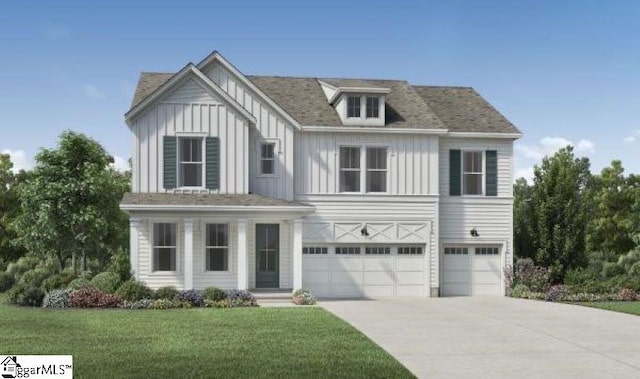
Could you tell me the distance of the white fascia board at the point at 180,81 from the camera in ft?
86.3

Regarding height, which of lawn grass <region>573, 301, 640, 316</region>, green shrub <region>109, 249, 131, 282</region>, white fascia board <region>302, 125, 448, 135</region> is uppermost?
white fascia board <region>302, 125, 448, 135</region>

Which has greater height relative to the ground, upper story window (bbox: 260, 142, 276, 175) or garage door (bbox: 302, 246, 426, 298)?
upper story window (bbox: 260, 142, 276, 175)

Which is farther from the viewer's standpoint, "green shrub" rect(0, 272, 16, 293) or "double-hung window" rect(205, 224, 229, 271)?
"green shrub" rect(0, 272, 16, 293)

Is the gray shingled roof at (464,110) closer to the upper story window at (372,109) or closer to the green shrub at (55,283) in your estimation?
the upper story window at (372,109)

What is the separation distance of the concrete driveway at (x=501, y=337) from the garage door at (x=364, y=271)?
8.35ft

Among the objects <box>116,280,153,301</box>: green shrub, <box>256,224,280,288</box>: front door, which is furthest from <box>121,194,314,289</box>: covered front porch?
<box>116,280,153,301</box>: green shrub

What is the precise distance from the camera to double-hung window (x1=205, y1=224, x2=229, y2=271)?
2680cm

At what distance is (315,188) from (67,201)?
11029 millimetres

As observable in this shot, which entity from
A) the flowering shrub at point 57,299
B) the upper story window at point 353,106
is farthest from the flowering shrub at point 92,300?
the upper story window at point 353,106

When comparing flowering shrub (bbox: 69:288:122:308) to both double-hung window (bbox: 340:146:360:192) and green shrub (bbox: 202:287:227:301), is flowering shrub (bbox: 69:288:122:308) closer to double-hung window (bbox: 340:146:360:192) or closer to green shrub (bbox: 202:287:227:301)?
green shrub (bbox: 202:287:227:301)

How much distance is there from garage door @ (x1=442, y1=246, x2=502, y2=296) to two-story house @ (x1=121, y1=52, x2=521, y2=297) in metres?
→ 0.05

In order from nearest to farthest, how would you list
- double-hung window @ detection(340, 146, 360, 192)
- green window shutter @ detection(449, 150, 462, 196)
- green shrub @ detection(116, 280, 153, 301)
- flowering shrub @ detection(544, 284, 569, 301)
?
green shrub @ detection(116, 280, 153, 301) → flowering shrub @ detection(544, 284, 569, 301) → double-hung window @ detection(340, 146, 360, 192) → green window shutter @ detection(449, 150, 462, 196)

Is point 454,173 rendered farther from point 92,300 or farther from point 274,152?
point 92,300

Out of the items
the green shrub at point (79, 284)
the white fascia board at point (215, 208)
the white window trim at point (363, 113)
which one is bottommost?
the green shrub at point (79, 284)
